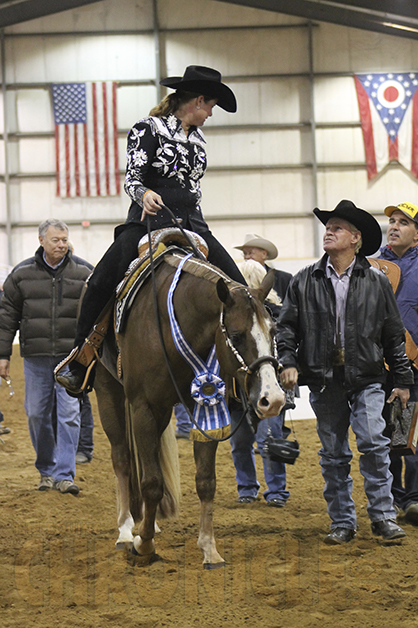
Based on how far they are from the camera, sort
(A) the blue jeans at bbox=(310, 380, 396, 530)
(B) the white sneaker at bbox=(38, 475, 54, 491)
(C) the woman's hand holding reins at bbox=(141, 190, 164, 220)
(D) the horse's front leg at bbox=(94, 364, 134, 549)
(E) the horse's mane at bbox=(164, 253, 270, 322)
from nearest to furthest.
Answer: (E) the horse's mane at bbox=(164, 253, 270, 322)
(C) the woman's hand holding reins at bbox=(141, 190, 164, 220)
(A) the blue jeans at bbox=(310, 380, 396, 530)
(D) the horse's front leg at bbox=(94, 364, 134, 549)
(B) the white sneaker at bbox=(38, 475, 54, 491)

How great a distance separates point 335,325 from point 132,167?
161cm

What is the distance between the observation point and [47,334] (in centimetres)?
639

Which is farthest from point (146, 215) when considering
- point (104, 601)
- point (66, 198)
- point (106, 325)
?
point (66, 198)

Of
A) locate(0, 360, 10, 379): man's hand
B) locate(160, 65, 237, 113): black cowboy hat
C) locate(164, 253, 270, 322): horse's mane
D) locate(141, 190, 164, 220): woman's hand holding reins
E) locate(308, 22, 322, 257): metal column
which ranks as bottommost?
locate(0, 360, 10, 379): man's hand

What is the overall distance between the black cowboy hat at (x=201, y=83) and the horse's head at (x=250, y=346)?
4.73ft

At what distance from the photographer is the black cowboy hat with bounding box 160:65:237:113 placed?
423cm

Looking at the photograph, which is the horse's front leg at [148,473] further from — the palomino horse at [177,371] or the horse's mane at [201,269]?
the horse's mane at [201,269]

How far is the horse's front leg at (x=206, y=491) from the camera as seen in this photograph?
3.96m

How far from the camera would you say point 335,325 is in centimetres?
445

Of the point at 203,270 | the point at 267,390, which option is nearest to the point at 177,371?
the point at 203,270

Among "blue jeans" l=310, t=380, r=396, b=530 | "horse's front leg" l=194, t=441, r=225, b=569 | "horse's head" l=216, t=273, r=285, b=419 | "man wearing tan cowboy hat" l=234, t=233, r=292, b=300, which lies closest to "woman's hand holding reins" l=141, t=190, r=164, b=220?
"horse's head" l=216, t=273, r=285, b=419

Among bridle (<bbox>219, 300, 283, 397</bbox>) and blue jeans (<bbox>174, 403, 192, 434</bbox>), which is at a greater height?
bridle (<bbox>219, 300, 283, 397</bbox>)

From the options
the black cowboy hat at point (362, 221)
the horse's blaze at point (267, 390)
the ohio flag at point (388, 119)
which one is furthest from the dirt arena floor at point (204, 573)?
the ohio flag at point (388, 119)

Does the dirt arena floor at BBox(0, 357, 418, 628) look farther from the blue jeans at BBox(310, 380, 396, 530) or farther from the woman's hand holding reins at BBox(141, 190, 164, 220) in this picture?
the woman's hand holding reins at BBox(141, 190, 164, 220)
